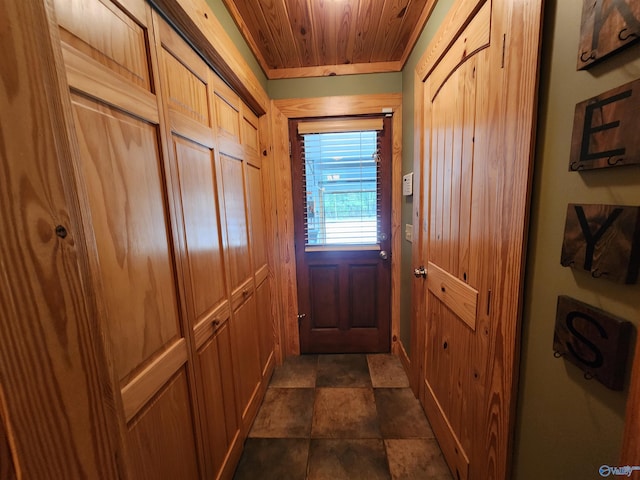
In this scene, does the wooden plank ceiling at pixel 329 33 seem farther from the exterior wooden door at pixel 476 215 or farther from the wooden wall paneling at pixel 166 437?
the wooden wall paneling at pixel 166 437

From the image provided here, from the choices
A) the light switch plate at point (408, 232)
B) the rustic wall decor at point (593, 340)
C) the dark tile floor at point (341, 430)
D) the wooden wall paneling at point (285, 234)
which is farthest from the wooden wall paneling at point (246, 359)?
the rustic wall decor at point (593, 340)

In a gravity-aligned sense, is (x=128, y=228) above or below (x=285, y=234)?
above

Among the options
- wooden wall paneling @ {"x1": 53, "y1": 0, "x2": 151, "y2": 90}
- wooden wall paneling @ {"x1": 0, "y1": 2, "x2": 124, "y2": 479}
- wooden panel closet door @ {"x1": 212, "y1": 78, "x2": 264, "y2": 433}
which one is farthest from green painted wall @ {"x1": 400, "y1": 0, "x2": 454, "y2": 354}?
wooden wall paneling @ {"x1": 0, "y1": 2, "x2": 124, "y2": 479}

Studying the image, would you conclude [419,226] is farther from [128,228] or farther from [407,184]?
[128,228]

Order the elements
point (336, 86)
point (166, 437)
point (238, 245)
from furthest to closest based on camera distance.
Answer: point (336, 86) < point (238, 245) < point (166, 437)

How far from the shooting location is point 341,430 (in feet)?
4.96

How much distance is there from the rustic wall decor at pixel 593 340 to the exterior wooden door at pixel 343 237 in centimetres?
148

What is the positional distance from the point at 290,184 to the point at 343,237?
2.14ft

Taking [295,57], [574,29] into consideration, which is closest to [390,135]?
[295,57]

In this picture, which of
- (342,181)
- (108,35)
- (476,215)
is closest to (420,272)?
(476,215)

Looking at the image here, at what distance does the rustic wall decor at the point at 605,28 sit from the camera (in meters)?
0.48

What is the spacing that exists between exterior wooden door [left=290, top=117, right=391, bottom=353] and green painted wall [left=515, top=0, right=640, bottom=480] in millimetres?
1377

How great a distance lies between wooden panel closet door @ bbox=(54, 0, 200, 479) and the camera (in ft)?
1.89

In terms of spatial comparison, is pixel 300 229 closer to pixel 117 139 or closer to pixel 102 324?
pixel 117 139
